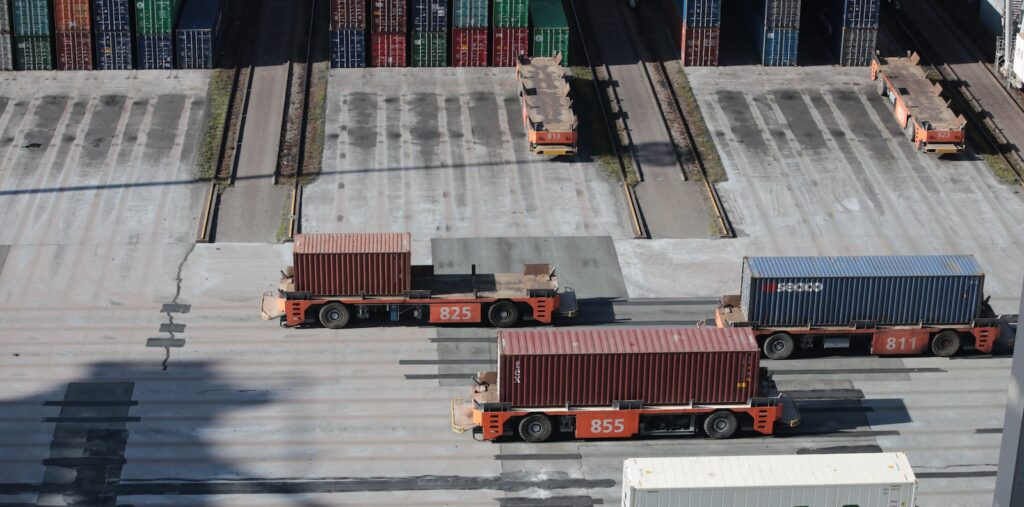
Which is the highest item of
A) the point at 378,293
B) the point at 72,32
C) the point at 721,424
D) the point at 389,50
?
the point at 72,32

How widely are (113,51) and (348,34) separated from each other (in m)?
12.2

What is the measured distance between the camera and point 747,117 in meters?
78.1

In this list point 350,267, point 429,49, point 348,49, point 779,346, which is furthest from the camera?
point 429,49

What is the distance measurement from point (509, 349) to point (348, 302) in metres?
9.97

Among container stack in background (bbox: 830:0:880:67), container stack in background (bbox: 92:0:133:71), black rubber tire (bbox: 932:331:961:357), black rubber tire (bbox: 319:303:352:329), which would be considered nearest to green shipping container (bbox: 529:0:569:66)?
container stack in background (bbox: 830:0:880:67)

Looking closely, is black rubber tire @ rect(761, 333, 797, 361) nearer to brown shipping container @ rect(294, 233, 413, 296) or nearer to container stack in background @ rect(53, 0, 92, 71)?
brown shipping container @ rect(294, 233, 413, 296)

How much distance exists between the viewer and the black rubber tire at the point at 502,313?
58.7 meters

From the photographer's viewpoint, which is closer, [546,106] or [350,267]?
[350,267]

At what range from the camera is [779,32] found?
83188 millimetres

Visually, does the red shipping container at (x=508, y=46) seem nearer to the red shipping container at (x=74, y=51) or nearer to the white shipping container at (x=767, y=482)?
the red shipping container at (x=74, y=51)

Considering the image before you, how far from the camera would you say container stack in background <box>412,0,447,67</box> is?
8181cm

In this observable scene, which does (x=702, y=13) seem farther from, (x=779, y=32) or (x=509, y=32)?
(x=509, y=32)

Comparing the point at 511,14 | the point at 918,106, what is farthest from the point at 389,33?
the point at 918,106

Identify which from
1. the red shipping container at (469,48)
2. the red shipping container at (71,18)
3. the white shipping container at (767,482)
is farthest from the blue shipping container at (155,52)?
the white shipping container at (767,482)
